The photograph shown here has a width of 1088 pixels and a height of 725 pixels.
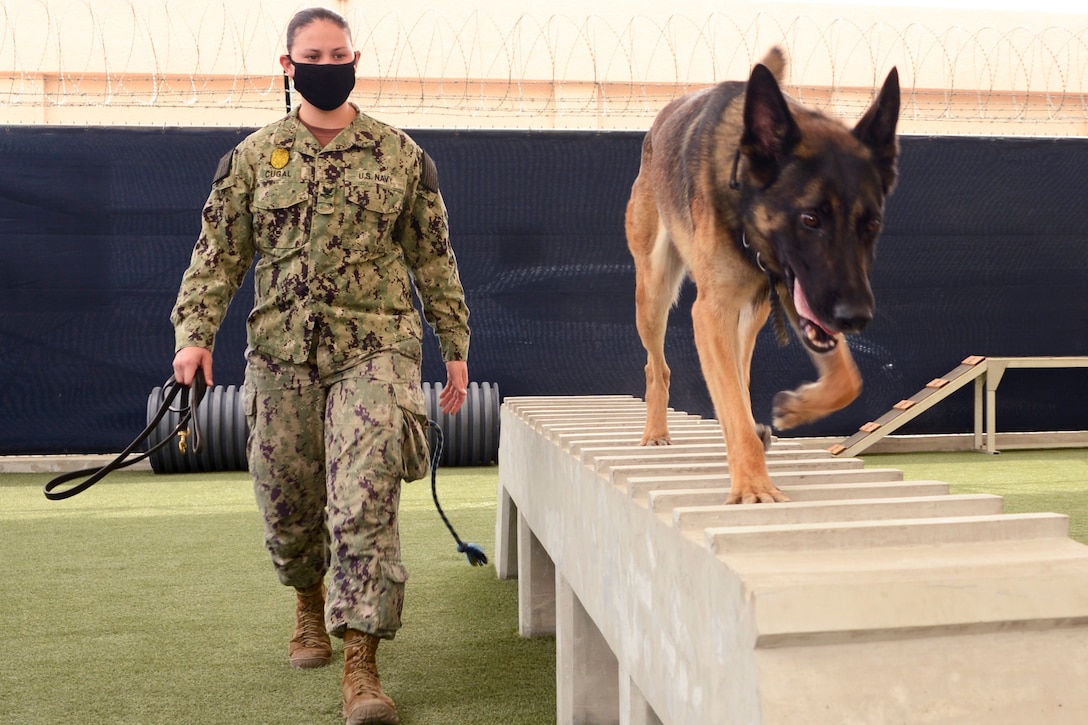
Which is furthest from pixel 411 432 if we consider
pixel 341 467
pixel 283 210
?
pixel 283 210

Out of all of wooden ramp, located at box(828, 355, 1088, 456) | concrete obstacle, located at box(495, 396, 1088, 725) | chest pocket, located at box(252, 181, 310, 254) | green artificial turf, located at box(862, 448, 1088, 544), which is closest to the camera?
concrete obstacle, located at box(495, 396, 1088, 725)

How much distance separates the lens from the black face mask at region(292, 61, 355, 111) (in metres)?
2.84

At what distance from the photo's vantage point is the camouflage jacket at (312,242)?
2799 mm

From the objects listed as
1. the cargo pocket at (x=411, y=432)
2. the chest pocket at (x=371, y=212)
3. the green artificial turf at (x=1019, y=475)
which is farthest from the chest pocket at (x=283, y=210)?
the green artificial turf at (x=1019, y=475)

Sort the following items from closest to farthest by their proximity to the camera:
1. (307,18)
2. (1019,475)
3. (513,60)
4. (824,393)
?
(824,393)
(307,18)
(1019,475)
(513,60)

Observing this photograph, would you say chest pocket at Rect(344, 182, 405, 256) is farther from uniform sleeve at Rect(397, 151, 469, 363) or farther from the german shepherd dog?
the german shepherd dog

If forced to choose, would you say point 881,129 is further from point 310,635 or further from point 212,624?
point 212,624

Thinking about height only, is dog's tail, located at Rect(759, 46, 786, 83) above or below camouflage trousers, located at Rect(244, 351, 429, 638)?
above

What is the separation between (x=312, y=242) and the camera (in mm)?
2809

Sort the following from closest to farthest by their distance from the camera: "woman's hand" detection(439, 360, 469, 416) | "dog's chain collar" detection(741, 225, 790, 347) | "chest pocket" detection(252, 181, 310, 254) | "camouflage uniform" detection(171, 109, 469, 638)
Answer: "dog's chain collar" detection(741, 225, 790, 347)
"camouflage uniform" detection(171, 109, 469, 638)
"chest pocket" detection(252, 181, 310, 254)
"woman's hand" detection(439, 360, 469, 416)

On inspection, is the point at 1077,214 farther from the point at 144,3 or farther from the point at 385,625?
the point at 144,3

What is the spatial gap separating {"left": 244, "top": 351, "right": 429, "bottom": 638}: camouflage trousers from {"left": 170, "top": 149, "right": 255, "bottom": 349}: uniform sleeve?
0.16 metres

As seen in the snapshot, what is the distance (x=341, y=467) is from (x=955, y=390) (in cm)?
716

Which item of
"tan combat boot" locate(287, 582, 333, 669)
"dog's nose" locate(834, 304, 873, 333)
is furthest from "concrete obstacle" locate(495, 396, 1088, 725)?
"tan combat boot" locate(287, 582, 333, 669)
